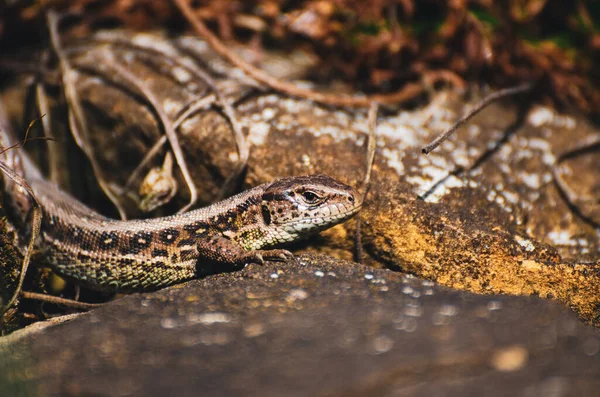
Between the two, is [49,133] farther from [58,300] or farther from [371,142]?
[371,142]

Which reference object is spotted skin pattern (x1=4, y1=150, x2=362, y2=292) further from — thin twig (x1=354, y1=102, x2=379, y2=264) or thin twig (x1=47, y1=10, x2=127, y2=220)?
thin twig (x1=47, y1=10, x2=127, y2=220)

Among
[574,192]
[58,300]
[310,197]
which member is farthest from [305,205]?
[574,192]

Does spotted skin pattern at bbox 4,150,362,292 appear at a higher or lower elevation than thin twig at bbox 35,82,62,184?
lower

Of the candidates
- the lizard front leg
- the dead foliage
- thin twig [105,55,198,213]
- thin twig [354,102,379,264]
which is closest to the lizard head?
thin twig [354,102,379,264]

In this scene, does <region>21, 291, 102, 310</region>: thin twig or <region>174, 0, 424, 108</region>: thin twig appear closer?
<region>21, 291, 102, 310</region>: thin twig

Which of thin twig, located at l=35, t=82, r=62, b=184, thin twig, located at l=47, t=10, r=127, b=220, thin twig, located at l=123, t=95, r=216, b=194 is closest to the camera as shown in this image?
thin twig, located at l=123, t=95, r=216, b=194
